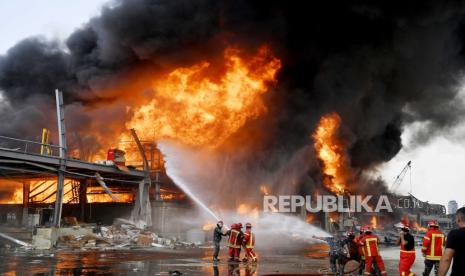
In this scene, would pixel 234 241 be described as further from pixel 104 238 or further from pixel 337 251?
pixel 104 238

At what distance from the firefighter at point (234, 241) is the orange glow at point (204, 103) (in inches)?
597

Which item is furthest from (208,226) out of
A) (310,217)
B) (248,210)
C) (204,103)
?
(310,217)

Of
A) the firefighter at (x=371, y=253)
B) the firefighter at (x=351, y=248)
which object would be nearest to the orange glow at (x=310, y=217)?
the firefighter at (x=351, y=248)

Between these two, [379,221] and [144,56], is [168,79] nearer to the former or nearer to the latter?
[144,56]

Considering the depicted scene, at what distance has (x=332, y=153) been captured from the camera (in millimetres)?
39719

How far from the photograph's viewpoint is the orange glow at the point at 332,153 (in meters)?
38.6

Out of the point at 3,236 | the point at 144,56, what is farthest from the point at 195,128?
the point at 3,236

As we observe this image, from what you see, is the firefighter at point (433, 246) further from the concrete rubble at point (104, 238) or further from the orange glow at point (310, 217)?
the orange glow at point (310, 217)

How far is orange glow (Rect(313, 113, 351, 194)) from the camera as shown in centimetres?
3862

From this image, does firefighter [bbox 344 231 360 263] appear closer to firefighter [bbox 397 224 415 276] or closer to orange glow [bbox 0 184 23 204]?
firefighter [bbox 397 224 415 276]

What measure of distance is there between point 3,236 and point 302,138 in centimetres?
2451

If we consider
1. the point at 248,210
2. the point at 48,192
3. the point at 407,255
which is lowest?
the point at 407,255

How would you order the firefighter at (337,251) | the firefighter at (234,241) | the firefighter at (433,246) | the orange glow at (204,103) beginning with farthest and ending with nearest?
the orange glow at (204,103) → the firefighter at (234,241) → the firefighter at (337,251) → the firefighter at (433,246)

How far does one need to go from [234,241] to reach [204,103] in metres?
16.2
